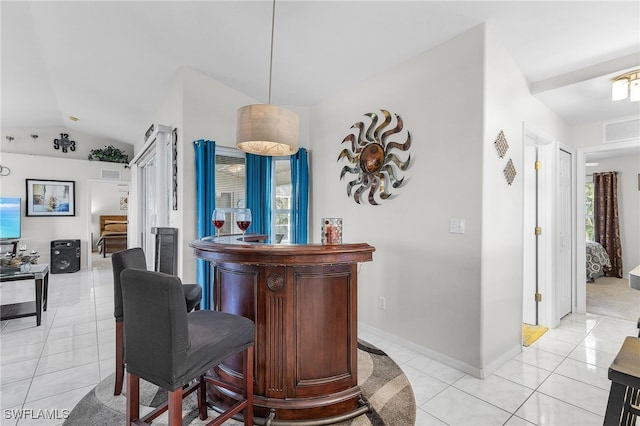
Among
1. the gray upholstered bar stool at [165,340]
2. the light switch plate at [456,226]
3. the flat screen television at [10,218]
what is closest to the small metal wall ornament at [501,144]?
the light switch plate at [456,226]

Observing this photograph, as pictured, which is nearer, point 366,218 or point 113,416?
point 113,416

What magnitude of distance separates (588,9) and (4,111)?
8.30 m

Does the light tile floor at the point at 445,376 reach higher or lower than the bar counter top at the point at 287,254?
lower

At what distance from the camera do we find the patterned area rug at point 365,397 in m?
1.98

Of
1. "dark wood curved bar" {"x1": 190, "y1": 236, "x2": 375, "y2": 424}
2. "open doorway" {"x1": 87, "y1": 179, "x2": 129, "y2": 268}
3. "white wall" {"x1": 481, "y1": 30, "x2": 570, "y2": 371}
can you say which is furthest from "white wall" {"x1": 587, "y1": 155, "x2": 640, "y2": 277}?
"open doorway" {"x1": 87, "y1": 179, "x2": 129, "y2": 268}

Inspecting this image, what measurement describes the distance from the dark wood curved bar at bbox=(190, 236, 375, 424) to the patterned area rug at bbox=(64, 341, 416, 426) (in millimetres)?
180

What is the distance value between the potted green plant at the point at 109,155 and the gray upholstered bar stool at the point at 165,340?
7371 millimetres

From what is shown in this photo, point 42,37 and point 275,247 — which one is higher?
point 42,37

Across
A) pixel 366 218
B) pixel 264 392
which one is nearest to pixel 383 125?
pixel 366 218

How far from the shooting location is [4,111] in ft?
18.8

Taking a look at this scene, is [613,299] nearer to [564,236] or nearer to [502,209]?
[564,236]

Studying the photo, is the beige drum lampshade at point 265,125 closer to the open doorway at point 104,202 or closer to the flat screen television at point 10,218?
the flat screen television at point 10,218

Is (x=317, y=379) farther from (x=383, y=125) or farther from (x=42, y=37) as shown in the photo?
(x=42, y=37)

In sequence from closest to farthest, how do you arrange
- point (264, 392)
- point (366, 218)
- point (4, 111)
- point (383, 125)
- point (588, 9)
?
point (264, 392), point (588, 9), point (383, 125), point (366, 218), point (4, 111)
